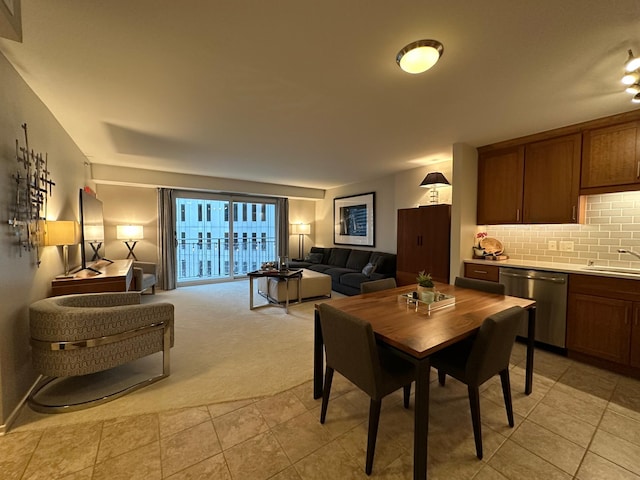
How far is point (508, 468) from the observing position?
4.70ft

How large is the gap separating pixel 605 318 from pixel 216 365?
3.74 metres

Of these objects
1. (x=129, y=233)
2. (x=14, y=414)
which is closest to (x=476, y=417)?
(x=14, y=414)

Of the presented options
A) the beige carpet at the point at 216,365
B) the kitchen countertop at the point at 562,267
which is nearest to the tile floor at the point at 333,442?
the beige carpet at the point at 216,365

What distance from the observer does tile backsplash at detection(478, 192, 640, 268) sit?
2.69m

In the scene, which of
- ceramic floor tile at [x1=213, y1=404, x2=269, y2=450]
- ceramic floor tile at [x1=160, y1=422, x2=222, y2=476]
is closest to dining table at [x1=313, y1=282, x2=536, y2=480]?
ceramic floor tile at [x1=213, y1=404, x2=269, y2=450]

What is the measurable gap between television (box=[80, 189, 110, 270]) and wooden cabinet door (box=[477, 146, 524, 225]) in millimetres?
5072

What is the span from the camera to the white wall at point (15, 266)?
5.64 feet

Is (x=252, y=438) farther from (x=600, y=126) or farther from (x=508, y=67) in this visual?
(x=600, y=126)

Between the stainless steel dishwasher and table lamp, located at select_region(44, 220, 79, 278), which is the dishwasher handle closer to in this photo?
the stainless steel dishwasher

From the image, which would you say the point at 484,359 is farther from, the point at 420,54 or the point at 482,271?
the point at 482,271

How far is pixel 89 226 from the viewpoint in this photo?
334 cm

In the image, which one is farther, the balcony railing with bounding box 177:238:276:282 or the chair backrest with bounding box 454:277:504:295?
the balcony railing with bounding box 177:238:276:282

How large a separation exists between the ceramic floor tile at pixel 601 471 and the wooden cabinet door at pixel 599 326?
1426mm

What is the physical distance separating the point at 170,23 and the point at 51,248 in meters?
2.46
